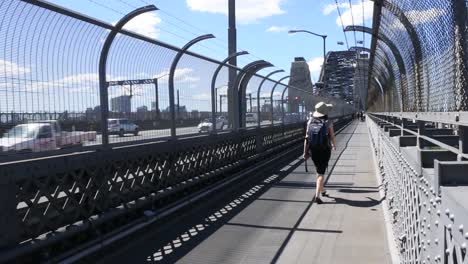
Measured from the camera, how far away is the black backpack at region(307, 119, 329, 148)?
399 inches

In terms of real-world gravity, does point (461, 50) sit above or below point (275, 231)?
above

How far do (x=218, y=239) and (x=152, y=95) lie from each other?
315cm

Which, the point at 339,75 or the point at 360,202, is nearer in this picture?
the point at 360,202

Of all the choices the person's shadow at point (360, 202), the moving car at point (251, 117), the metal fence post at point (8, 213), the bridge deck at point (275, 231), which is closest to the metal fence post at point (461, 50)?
the bridge deck at point (275, 231)

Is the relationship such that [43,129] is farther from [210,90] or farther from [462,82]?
[210,90]

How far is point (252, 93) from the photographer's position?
56.6 ft

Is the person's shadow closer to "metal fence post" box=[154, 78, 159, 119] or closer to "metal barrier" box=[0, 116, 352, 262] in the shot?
"metal barrier" box=[0, 116, 352, 262]

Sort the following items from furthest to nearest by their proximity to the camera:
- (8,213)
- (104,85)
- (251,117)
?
(251,117) → (104,85) → (8,213)

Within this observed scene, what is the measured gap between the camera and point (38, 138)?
6.15 m

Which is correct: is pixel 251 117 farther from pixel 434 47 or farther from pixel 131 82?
pixel 434 47

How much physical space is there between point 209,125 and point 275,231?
526 cm

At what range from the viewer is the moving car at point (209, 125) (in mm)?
11925

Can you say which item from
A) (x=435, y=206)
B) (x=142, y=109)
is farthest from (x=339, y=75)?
(x=435, y=206)

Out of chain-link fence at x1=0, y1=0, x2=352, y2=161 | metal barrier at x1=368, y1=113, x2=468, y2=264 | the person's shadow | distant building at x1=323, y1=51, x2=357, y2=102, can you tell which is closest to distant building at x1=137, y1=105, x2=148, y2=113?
chain-link fence at x1=0, y1=0, x2=352, y2=161
